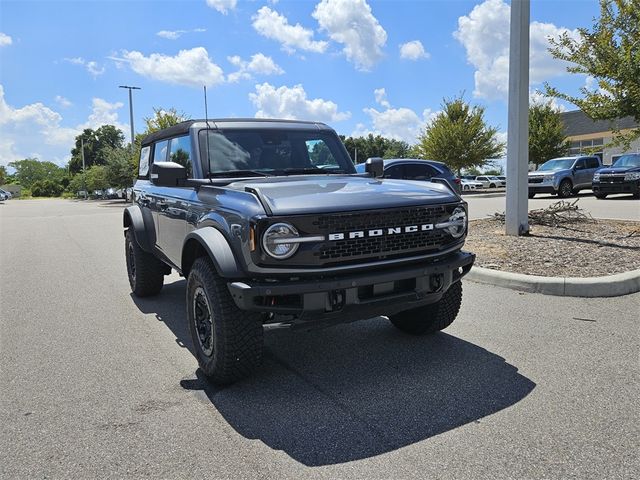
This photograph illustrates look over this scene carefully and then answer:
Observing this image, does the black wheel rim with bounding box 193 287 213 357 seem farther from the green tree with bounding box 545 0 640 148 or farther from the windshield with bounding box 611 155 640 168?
the windshield with bounding box 611 155 640 168

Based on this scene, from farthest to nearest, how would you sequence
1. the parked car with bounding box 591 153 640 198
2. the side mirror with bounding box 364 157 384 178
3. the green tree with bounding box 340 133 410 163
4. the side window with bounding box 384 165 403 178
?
the green tree with bounding box 340 133 410 163
the parked car with bounding box 591 153 640 198
the side window with bounding box 384 165 403 178
the side mirror with bounding box 364 157 384 178

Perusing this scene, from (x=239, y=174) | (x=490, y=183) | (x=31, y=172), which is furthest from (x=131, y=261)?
(x=31, y=172)

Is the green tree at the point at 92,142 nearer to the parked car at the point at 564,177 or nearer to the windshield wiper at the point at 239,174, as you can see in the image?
the parked car at the point at 564,177

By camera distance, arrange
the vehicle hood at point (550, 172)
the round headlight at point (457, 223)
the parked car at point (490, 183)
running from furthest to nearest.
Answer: the parked car at point (490, 183) < the vehicle hood at point (550, 172) < the round headlight at point (457, 223)

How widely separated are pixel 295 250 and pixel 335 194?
20.9 inches

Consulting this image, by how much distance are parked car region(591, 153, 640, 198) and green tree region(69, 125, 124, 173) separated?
308 ft

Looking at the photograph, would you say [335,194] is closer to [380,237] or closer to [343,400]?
[380,237]

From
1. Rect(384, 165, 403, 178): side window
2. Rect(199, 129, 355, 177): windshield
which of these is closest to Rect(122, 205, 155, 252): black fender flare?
Rect(199, 129, 355, 177): windshield

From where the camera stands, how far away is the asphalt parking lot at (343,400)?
2.60 meters

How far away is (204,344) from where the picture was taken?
144 inches

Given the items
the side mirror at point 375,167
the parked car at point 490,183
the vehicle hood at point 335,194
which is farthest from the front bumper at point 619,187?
the parked car at point 490,183

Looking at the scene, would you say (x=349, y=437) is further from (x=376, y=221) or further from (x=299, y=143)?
(x=299, y=143)

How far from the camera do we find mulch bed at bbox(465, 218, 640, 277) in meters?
6.46

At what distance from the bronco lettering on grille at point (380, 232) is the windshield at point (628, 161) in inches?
725
